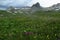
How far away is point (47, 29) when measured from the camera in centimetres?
1474

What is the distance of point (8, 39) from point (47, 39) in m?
2.02

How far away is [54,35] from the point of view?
523 inches

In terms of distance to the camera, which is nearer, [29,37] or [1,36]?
[29,37]

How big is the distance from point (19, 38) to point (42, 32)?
2.37 meters

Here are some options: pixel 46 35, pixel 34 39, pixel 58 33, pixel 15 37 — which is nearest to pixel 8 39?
pixel 15 37

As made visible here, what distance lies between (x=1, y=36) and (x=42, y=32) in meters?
2.49

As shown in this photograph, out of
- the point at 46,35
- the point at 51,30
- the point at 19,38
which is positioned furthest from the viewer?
the point at 51,30

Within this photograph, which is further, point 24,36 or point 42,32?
point 42,32

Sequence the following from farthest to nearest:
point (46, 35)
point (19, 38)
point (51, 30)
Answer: point (51, 30), point (46, 35), point (19, 38)

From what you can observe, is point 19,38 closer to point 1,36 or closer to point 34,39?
point 34,39

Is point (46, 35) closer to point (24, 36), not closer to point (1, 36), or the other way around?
point (24, 36)

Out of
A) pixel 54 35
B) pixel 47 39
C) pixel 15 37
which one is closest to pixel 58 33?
pixel 54 35

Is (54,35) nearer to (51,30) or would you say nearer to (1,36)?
(51,30)

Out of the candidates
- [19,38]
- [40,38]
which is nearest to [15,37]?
[19,38]
